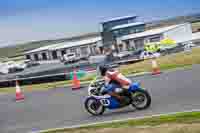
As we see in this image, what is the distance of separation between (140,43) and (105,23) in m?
14.9

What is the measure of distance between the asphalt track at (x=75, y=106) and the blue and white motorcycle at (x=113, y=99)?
0.19 metres

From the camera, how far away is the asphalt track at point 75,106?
1027 centimetres

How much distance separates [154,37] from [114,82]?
146ft

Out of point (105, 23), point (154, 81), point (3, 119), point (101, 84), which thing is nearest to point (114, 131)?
point (101, 84)

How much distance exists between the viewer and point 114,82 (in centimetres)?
1064

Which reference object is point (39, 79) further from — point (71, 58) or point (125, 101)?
point (71, 58)

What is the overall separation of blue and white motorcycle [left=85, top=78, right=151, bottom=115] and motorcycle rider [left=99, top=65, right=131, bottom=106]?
8 cm

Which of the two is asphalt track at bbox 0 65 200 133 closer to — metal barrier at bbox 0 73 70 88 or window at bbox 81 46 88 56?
metal barrier at bbox 0 73 70 88

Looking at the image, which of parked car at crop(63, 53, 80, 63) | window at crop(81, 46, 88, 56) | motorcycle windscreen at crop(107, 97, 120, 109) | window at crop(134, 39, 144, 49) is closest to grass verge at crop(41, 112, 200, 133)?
motorcycle windscreen at crop(107, 97, 120, 109)

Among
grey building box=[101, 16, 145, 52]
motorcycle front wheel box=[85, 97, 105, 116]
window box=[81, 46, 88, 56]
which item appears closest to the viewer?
motorcycle front wheel box=[85, 97, 105, 116]

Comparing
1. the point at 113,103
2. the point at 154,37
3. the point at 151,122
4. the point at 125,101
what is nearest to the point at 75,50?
the point at 154,37

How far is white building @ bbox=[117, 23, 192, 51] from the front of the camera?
5419cm

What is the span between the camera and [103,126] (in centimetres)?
884

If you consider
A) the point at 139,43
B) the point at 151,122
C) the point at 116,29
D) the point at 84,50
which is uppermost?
the point at 116,29
